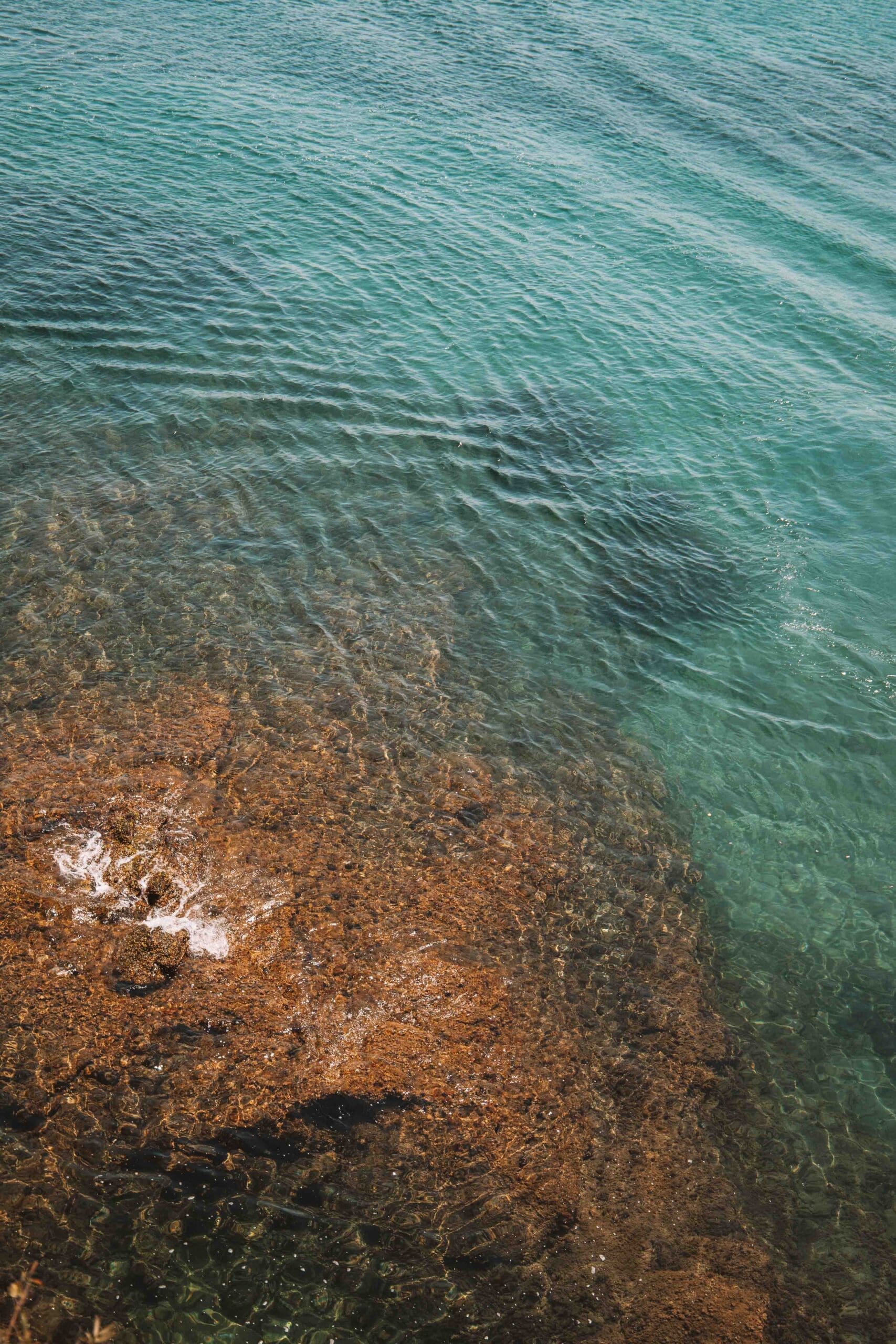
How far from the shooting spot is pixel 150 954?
12.0 meters

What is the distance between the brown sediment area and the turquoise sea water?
1134 mm

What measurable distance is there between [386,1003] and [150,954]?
300 centimetres

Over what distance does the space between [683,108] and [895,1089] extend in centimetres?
4666

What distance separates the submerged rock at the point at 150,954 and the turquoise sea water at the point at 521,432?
5059 mm

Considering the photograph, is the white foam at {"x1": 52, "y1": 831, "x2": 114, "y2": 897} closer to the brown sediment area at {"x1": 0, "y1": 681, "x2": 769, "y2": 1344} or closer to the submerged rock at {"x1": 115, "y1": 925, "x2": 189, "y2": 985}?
the brown sediment area at {"x1": 0, "y1": 681, "x2": 769, "y2": 1344}

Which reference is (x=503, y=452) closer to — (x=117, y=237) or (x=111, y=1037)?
(x=117, y=237)

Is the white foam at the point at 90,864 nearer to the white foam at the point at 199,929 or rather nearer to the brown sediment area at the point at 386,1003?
the brown sediment area at the point at 386,1003

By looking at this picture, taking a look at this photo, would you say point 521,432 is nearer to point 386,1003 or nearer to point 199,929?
point 199,929

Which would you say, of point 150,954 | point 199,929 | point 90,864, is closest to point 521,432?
point 90,864

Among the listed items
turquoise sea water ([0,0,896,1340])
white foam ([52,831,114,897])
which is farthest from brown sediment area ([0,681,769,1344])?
turquoise sea water ([0,0,896,1340])

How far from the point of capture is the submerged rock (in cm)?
1175

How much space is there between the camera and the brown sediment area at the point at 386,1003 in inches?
397

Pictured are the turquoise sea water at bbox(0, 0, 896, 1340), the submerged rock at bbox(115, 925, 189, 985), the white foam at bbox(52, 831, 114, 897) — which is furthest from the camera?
the turquoise sea water at bbox(0, 0, 896, 1340)

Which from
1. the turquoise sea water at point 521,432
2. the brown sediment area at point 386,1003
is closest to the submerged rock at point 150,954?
the brown sediment area at point 386,1003
